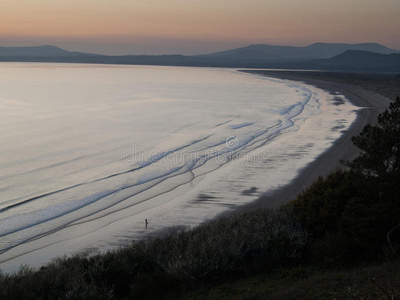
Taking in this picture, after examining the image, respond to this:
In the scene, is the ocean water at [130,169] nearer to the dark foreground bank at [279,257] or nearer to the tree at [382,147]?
the dark foreground bank at [279,257]

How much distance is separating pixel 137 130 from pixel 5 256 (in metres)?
21.4

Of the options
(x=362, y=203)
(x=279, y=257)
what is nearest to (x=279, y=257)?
(x=279, y=257)

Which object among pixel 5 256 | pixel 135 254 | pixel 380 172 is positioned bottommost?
pixel 5 256

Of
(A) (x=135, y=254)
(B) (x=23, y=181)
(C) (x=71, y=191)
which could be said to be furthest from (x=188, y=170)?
(A) (x=135, y=254)

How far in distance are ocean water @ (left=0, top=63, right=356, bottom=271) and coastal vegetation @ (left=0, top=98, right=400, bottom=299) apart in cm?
293

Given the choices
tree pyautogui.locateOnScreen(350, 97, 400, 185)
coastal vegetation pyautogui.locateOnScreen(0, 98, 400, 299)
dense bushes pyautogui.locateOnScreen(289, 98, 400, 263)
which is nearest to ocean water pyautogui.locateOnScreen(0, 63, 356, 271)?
coastal vegetation pyautogui.locateOnScreen(0, 98, 400, 299)

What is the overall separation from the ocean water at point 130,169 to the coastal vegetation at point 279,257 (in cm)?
293

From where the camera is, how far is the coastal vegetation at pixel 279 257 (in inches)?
285

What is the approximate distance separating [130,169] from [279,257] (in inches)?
481

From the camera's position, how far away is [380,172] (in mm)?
9070

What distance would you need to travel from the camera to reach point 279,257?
868 cm

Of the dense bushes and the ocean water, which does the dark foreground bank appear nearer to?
the dense bushes

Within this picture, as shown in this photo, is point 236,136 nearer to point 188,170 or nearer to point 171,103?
point 188,170

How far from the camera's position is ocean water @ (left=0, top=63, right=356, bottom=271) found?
12.7 m
